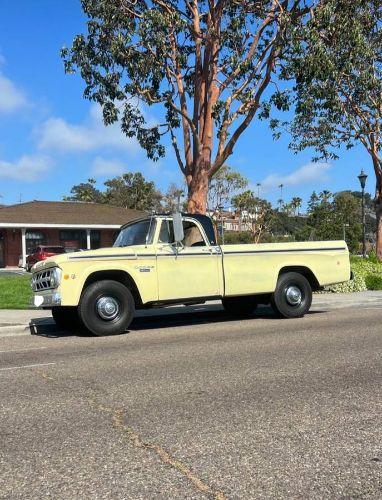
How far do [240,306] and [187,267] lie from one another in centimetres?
271

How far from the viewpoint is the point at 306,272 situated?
1228 centimetres

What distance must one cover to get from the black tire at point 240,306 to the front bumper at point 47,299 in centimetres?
424

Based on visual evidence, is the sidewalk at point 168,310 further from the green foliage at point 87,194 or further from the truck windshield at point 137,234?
the green foliage at point 87,194

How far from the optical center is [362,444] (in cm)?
424

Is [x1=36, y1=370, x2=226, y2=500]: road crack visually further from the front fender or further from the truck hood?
the truck hood

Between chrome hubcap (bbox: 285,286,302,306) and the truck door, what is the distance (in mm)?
1788

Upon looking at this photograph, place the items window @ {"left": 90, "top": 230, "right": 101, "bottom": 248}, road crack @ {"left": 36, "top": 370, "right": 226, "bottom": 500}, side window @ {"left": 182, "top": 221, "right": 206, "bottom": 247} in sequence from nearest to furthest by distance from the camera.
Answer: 1. road crack @ {"left": 36, "top": 370, "right": 226, "bottom": 500}
2. side window @ {"left": 182, "top": 221, "right": 206, "bottom": 247}
3. window @ {"left": 90, "top": 230, "right": 101, "bottom": 248}

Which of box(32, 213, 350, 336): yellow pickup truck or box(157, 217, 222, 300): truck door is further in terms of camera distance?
box(157, 217, 222, 300): truck door

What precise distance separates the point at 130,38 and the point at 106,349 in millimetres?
9365

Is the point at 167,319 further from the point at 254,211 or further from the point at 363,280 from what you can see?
the point at 254,211

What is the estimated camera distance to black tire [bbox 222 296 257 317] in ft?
41.3

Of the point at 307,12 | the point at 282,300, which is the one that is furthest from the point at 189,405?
the point at 307,12

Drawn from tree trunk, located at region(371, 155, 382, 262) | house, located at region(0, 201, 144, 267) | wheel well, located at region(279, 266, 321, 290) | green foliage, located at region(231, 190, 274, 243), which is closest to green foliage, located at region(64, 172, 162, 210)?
green foliage, located at region(231, 190, 274, 243)

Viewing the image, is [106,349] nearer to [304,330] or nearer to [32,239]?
[304,330]
